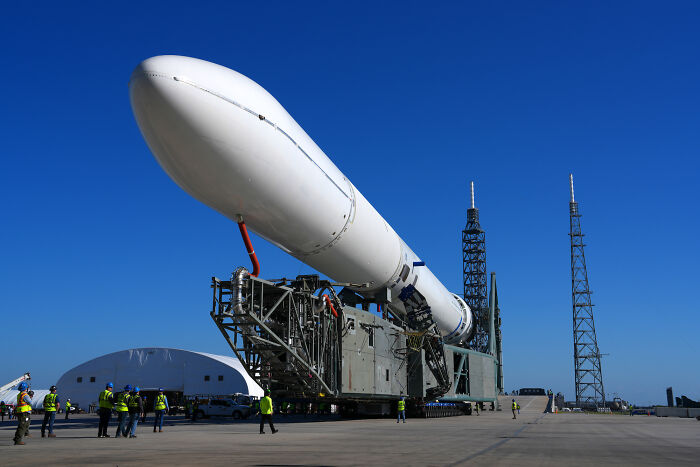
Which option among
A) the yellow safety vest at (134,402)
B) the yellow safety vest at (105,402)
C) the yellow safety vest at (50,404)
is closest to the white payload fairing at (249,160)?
the yellow safety vest at (134,402)

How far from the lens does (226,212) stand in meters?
13.9

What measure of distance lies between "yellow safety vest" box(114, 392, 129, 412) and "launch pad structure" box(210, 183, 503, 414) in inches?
118

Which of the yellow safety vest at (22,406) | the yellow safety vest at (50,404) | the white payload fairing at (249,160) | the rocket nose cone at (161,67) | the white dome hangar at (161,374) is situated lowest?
the white dome hangar at (161,374)

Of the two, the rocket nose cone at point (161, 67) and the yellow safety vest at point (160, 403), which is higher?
the rocket nose cone at point (161, 67)

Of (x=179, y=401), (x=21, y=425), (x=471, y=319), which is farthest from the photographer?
(x=179, y=401)

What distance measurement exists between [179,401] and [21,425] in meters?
33.2

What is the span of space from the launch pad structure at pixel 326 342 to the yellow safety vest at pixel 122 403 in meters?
2.98

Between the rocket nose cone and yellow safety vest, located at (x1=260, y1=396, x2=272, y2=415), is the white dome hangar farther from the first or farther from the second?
Answer: the rocket nose cone

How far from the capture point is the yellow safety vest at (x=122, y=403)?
43.8 feet

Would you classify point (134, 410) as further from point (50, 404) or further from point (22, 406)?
point (22, 406)

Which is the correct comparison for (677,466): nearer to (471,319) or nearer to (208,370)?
(471,319)

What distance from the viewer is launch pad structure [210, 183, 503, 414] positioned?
1592cm

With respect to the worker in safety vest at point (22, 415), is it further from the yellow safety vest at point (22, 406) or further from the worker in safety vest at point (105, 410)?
the worker in safety vest at point (105, 410)

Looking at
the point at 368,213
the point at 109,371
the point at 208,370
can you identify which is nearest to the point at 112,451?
the point at 368,213
